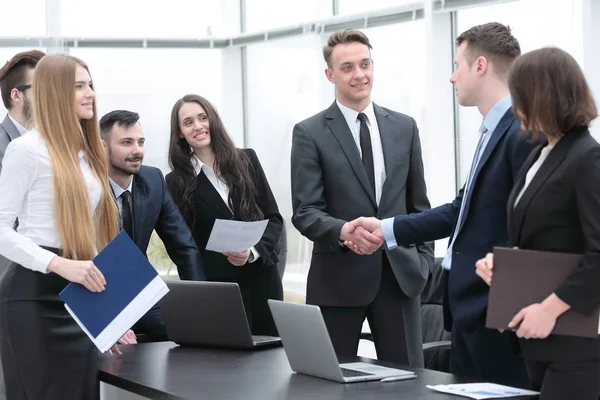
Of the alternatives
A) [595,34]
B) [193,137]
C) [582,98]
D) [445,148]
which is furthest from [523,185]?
[445,148]

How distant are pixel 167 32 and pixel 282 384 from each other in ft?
17.1

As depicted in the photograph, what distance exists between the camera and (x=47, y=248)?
10.3 ft

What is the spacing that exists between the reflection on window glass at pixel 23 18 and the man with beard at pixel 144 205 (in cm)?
308

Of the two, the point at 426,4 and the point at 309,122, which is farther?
the point at 426,4

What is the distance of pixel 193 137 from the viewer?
4.54m

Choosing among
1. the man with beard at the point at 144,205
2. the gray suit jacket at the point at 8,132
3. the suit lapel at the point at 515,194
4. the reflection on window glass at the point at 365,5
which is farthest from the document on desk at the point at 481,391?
the reflection on window glass at the point at 365,5

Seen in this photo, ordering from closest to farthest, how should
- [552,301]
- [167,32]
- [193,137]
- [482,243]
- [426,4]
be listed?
1. [552,301]
2. [482,243]
3. [193,137]
4. [426,4]
5. [167,32]

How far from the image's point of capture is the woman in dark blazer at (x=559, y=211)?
2.42 m

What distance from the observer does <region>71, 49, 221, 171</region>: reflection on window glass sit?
7.52 m

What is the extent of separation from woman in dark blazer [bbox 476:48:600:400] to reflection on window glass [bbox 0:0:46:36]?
5265 mm

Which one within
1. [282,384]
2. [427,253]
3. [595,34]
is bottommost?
[282,384]

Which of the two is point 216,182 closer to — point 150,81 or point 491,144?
point 491,144

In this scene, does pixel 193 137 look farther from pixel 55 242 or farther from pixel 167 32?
pixel 167 32

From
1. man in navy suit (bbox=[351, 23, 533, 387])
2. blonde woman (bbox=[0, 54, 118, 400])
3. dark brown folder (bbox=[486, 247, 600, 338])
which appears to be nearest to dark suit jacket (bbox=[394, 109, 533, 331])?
man in navy suit (bbox=[351, 23, 533, 387])
